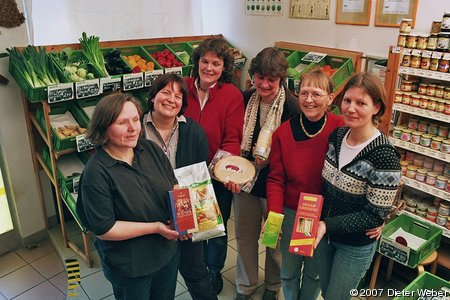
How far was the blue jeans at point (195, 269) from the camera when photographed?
7.09 feet

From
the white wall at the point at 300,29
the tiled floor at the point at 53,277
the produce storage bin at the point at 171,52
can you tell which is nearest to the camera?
the white wall at the point at 300,29

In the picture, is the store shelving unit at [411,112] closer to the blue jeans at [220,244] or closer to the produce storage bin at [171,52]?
the blue jeans at [220,244]

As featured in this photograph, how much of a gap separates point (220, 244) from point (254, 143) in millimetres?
843

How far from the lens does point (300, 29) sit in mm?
3648

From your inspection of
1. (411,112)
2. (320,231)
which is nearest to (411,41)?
(411,112)

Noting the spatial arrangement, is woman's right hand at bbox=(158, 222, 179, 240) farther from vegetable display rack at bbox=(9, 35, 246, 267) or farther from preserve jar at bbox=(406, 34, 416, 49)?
preserve jar at bbox=(406, 34, 416, 49)

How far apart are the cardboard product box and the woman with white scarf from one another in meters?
0.49

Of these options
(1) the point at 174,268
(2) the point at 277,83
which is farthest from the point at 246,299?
(2) the point at 277,83

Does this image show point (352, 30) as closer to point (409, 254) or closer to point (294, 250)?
point (409, 254)

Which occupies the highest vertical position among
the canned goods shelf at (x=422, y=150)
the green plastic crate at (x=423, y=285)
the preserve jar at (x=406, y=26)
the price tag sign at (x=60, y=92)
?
the preserve jar at (x=406, y=26)

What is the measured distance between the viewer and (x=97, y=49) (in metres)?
3.21

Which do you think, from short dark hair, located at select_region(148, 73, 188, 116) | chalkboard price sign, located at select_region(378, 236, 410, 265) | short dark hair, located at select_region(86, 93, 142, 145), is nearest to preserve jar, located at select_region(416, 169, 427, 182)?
chalkboard price sign, located at select_region(378, 236, 410, 265)

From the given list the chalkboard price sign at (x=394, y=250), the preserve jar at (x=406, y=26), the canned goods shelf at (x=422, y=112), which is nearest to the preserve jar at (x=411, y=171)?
the canned goods shelf at (x=422, y=112)

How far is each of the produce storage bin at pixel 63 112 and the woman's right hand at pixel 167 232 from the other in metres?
1.52
